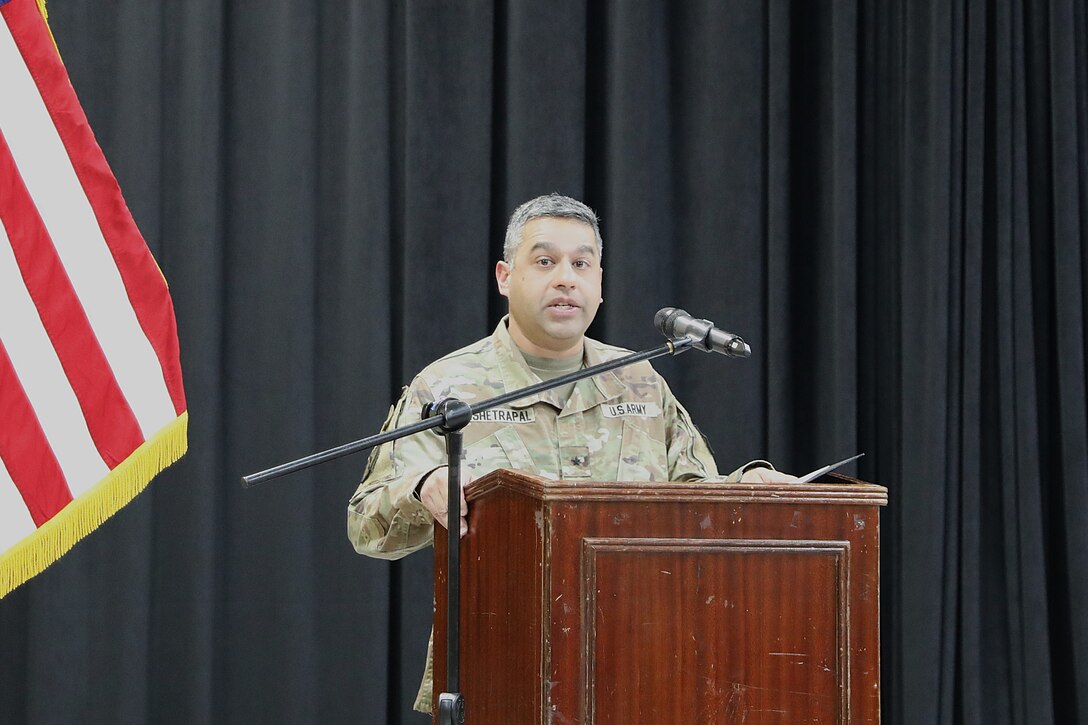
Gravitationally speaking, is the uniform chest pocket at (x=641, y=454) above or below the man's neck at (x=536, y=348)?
below

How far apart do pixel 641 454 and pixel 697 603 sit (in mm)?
732

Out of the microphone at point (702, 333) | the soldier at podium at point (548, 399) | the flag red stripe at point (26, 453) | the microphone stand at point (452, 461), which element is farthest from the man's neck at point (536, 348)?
the flag red stripe at point (26, 453)

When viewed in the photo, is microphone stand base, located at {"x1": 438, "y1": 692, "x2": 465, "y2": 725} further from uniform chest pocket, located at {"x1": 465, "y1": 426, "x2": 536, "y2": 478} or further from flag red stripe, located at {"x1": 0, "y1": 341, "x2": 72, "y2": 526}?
flag red stripe, located at {"x1": 0, "y1": 341, "x2": 72, "y2": 526}

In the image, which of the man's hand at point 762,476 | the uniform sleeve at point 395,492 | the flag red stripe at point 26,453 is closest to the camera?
the man's hand at point 762,476

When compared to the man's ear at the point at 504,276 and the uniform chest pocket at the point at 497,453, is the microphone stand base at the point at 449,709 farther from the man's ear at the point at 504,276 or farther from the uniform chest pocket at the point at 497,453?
the man's ear at the point at 504,276

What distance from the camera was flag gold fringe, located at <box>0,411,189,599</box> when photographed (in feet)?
7.64

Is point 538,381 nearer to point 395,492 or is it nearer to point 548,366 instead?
point 548,366

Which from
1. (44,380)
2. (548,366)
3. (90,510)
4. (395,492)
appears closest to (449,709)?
(395,492)

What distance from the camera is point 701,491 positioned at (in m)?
1.49

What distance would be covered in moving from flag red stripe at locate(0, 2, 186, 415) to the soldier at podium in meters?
0.64

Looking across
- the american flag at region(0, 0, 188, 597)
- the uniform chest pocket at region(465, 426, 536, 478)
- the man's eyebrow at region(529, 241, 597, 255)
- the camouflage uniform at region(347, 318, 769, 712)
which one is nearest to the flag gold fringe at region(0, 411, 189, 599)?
the american flag at region(0, 0, 188, 597)

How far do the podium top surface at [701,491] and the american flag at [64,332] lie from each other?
1.23 metres

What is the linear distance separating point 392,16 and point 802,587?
2.30 meters

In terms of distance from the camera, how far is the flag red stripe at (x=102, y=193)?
2479 millimetres
